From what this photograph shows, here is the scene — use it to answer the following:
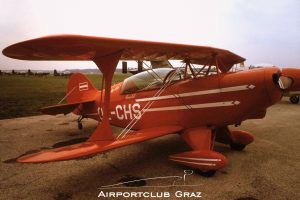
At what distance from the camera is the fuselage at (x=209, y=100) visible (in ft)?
14.7

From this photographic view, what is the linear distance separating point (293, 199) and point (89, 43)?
11.6ft

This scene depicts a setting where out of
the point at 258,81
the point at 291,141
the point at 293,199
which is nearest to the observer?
the point at 293,199

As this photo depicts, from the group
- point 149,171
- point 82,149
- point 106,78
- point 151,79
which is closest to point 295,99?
point 151,79

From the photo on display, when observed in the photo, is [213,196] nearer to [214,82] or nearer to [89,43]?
[214,82]

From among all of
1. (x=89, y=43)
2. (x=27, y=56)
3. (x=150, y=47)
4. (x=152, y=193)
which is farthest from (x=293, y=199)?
(x=27, y=56)

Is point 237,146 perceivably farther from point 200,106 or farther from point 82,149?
point 82,149

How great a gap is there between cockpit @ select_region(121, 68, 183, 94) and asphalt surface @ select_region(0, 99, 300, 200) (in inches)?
55.5

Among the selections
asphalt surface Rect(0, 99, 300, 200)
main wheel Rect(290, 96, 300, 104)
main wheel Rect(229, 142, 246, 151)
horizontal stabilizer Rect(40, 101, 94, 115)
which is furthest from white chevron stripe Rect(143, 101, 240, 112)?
main wheel Rect(290, 96, 300, 104)

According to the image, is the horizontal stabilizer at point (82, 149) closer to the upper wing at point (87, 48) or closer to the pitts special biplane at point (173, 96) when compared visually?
the pitts special biplane at point (173, 96)

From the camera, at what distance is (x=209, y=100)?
4.88 metres

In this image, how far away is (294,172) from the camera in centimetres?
466

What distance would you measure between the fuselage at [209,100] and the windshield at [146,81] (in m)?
0.14

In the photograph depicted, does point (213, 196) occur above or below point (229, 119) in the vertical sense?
below

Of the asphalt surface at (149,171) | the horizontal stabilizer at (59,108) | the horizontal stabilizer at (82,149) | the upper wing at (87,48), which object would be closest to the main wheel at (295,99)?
the asphalt surface at (149,171)
